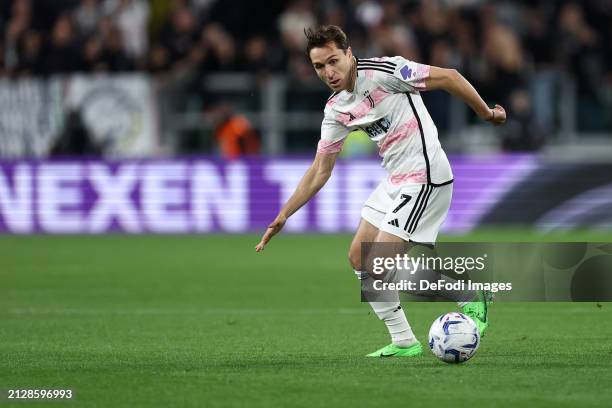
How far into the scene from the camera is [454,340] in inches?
335

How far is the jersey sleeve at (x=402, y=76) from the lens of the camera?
8539mm

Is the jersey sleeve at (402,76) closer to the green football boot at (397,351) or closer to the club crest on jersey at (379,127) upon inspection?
the club crest on jersey at (379,127)

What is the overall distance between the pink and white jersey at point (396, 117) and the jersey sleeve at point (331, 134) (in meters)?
0.04

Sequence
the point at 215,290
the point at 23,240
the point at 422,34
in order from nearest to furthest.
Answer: the point at 215,290
the point at 23,240
the point at 422,34

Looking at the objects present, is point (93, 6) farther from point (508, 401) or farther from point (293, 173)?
point (508, 401)

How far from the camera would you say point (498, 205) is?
66.5 feet

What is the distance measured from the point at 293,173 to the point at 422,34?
3.83m

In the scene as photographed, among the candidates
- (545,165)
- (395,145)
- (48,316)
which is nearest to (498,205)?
(545,165)

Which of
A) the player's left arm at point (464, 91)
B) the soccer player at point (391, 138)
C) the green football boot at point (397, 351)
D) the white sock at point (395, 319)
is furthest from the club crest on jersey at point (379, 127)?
the green football boot at point (397, 351)

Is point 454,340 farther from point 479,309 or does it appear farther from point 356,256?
point 356,256

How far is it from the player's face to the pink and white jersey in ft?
0.59

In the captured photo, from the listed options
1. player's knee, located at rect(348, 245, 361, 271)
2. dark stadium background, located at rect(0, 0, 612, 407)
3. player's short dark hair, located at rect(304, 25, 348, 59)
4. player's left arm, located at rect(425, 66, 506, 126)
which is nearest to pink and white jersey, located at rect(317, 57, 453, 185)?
player's left arm, located at rect(425, 66, 506, 126)

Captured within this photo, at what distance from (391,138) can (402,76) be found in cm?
43

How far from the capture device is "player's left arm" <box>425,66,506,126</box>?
838 cm
